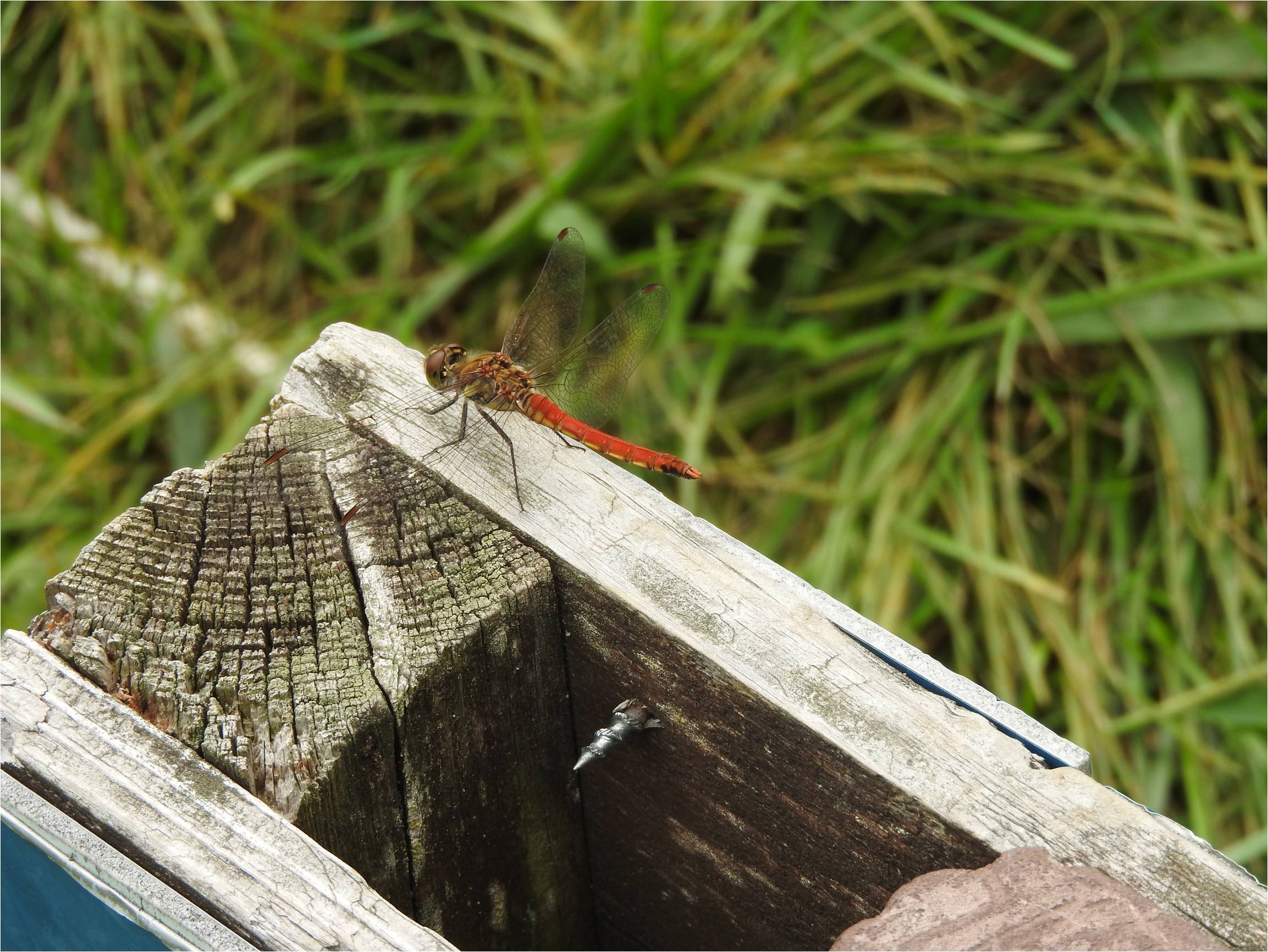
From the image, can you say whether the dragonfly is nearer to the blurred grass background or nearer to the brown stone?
the blurred grass background

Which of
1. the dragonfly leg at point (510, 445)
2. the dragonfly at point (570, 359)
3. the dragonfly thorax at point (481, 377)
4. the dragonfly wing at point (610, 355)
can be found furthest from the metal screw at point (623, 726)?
the dragonfly wing at point (610, 355)

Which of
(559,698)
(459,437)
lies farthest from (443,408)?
(559,698)

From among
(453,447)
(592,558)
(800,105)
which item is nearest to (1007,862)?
(592,558)

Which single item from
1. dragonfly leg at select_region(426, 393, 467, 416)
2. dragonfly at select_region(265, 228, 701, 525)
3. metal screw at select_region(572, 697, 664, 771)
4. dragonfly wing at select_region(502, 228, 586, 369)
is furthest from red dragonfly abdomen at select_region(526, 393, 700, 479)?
metal screw at select_region(572, 697, 664, 771)

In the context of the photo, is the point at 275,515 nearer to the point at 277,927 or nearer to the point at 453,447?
the point at 453,447

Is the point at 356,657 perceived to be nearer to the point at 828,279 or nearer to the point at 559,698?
the point at 559,698
